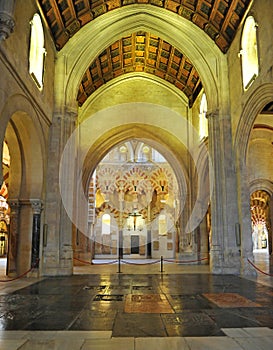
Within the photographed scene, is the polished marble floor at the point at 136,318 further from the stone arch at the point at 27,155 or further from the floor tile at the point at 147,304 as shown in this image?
the stone arch at the point at 27,155

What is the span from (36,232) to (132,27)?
357 inches

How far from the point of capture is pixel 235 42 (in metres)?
13.0

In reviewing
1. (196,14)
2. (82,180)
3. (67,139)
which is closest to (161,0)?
(196,14)

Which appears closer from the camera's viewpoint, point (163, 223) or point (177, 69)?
point (177, 69)

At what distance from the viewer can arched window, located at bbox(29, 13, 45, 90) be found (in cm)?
1132

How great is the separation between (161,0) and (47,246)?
10.2 m

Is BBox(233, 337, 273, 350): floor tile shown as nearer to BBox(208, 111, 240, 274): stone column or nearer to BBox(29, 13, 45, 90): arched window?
BBox(208, 111, 240, 274): stone column

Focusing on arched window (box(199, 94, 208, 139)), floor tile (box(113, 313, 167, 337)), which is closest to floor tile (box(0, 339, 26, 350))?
floor tile (box(113, 313, 167, 337))

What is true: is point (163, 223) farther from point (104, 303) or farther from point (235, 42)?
point (104, 303)

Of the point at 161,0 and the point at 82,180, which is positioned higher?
the point at 161,0

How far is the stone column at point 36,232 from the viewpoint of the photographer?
1148cm

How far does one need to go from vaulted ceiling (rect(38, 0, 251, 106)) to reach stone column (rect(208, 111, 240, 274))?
11.2ft

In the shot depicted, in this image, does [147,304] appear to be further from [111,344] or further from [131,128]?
[131,128]

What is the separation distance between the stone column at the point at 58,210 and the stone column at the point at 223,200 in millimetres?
5308
